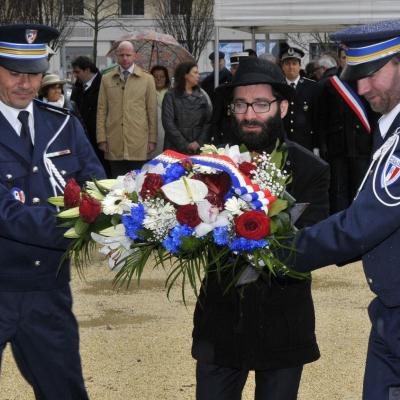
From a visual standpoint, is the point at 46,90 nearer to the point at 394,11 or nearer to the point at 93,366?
the point at 394,11

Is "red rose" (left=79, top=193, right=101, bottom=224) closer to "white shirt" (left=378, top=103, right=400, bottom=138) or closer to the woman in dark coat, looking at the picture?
"white shirt" (left=378, top=103, right=400, bottom=138)

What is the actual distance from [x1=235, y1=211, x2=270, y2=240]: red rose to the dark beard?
0.65 metres

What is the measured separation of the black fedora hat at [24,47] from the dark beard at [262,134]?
93 centimetres

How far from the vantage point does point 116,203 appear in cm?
350

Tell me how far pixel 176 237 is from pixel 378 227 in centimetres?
68

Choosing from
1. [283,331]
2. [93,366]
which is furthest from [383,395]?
[93,366]

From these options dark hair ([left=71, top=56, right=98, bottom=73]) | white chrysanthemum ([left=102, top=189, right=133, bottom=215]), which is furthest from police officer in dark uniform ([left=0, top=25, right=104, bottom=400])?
dark hair ([left=71, top=56, right=98, bottom=73])

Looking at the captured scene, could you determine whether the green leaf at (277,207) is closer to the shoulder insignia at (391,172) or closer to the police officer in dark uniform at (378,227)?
the police officer in dark uniform at (378,227)

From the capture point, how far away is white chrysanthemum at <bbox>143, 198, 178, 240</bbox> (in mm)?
3283

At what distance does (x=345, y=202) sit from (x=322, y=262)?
7.56 meters

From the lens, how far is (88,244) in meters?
3.65

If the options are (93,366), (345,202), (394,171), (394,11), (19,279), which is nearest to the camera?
(394,171)

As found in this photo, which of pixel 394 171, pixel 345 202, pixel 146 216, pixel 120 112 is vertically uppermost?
pixel 394 171

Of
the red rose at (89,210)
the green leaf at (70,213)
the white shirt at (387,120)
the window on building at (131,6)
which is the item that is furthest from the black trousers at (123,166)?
the window on building at (131,6)
